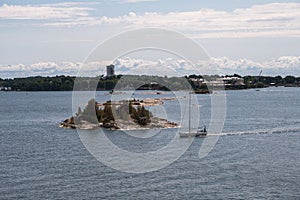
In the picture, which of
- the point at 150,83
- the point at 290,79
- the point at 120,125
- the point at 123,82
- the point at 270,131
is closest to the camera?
the point at 270,131

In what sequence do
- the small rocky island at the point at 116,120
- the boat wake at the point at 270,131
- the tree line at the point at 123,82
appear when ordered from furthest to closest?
1. the tree line at the point at 123,82
2. the small rocky island at the point at 116,120
3. the boat wake at the point at 270,131

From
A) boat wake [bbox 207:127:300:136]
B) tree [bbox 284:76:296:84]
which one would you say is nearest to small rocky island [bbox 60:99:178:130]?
boat wake [bbox 207:127:300:136]

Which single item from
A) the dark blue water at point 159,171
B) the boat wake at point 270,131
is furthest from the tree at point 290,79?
the dark blue water at point 159,171

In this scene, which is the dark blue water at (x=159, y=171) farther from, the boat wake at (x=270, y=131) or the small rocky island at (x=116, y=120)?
the small rocky island at (x=116, y=120)

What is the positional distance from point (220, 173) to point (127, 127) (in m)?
14.4

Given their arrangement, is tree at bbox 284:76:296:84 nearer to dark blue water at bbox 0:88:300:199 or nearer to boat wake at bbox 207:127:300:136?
boat wake at bbox 207:127:300:136

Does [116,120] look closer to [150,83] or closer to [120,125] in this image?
[120,125]

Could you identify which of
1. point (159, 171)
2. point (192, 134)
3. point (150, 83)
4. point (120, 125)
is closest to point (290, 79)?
point (150, 83)

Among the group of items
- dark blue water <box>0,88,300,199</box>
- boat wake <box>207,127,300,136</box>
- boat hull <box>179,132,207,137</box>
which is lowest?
dark blue water <box>0,88,300,199</box>

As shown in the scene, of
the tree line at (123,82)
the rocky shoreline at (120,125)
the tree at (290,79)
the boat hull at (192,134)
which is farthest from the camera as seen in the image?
the tree at (290,79)

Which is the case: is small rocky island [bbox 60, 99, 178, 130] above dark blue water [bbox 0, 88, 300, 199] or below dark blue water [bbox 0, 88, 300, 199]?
above

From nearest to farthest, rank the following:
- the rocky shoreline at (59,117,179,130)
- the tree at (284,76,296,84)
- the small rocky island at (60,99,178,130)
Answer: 1. the rocky shoreline at (59,117,179,130)
2. the small rocky island at (60,99,178,130)
3. the tree at (284,76,296,84)

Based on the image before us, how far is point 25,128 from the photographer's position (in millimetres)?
34969

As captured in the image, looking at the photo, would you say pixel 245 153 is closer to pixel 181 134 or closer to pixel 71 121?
pixel 181 134
